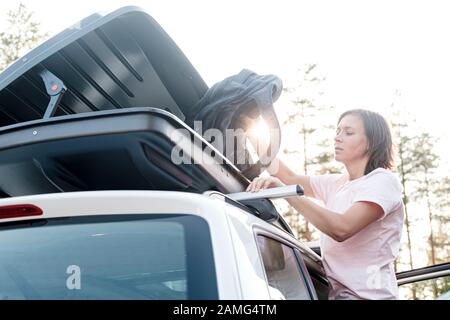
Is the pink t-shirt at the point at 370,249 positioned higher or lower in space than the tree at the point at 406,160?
lower

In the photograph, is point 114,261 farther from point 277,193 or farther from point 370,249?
point 370,249

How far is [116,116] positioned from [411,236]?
34.1m

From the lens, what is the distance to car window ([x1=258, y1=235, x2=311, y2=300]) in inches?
83.1

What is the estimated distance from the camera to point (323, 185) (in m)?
4.00

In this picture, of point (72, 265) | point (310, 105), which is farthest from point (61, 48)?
point (310, 105)

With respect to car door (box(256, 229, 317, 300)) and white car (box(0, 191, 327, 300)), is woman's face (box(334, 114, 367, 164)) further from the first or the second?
white car (box(0, 191, 327, 300))

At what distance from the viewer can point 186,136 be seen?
7.57 ft

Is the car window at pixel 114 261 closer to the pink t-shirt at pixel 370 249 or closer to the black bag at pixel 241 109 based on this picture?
the black bag at pixel 241 109

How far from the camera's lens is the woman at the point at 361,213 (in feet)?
10.3

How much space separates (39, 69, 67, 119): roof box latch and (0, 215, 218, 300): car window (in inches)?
48.2

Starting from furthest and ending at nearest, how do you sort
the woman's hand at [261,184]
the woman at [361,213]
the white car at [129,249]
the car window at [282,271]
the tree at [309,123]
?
1. the tree at [309,123]
2. the woman at [361,213]
3. the woman's hand at [261,184]
4. the car window at [282,271]
5. the white car at [129,249]

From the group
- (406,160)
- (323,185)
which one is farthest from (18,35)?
(323,185)

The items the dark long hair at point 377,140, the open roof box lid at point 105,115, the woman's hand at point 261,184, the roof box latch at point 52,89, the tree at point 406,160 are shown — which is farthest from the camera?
the tree at point 406,160

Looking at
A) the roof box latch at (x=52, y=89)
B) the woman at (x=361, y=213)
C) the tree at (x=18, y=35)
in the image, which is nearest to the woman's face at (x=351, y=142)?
the woman at (x=361, y=213)
